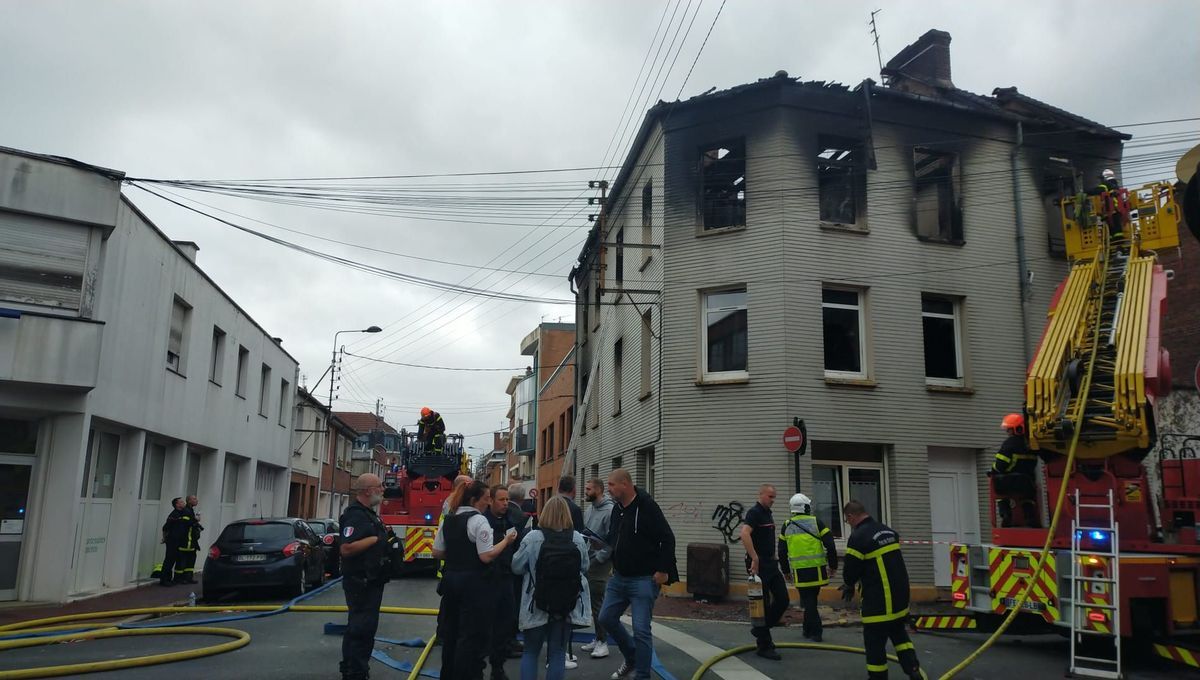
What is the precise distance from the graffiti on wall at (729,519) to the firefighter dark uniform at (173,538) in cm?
988

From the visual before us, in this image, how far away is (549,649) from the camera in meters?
6.71

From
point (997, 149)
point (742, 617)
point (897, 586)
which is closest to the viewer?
point (897, 586)

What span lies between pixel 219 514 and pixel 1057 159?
70.2 feet

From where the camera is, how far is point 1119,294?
995 cm

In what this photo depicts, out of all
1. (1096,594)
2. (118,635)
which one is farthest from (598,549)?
(118,635)

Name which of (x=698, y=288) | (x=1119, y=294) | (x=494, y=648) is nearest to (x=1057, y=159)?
(x=698, y=288)

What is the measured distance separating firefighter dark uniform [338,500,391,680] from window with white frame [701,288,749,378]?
10.0 metres

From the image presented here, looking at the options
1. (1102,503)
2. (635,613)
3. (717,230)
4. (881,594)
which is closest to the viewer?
(635,613)

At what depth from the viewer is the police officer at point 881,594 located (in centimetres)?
715

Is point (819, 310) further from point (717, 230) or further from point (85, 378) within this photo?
point (85, 378)

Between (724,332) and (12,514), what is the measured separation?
12354mm

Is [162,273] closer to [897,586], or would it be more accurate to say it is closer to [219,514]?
[219,514]

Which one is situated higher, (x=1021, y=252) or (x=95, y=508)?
(x=1021, y=252)

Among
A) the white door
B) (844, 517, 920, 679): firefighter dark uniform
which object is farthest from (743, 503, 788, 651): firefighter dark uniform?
the white door
